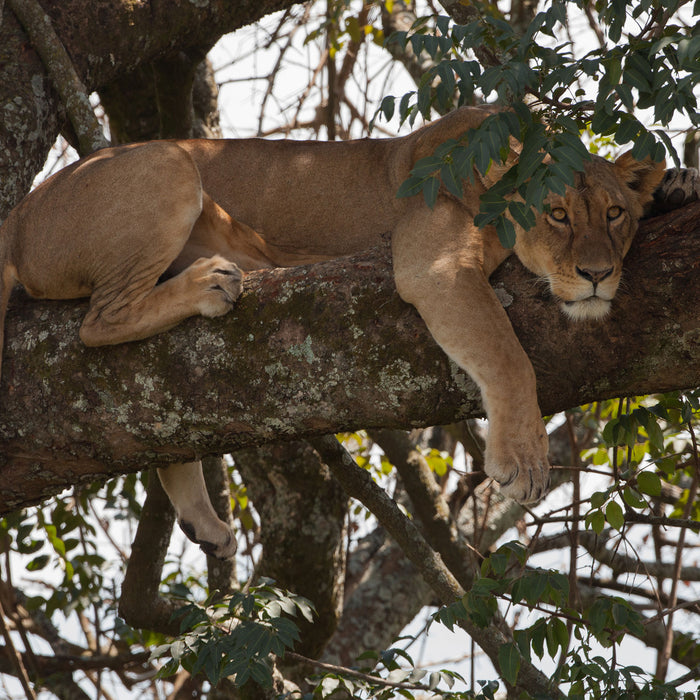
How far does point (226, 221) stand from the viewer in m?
3.59

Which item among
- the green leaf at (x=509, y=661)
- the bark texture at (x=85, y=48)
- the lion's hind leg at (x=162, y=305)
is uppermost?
the bark texture at (x=85, y=48)

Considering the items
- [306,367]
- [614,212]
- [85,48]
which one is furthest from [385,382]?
[85,48]

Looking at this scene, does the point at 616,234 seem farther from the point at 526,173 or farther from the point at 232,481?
the point at 232,481

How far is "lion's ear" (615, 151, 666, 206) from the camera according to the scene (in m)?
3.11

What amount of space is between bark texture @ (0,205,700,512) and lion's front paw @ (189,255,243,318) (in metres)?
0.04

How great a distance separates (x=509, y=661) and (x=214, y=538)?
1792 mm

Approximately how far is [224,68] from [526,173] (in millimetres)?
5459

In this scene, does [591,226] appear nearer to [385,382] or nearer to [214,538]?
[385,382]

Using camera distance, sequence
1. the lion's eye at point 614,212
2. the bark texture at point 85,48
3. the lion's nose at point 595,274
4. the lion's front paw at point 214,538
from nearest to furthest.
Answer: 1. the lion's nose at point 595,274
2. the lion's eye at point 614,212
3. the lion's front paw at point 214,538
4. the bark texture at point 85,48

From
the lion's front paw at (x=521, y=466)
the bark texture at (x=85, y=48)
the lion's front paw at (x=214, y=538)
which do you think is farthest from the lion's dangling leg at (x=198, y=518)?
the lion's front paw at (x=521, y=466)

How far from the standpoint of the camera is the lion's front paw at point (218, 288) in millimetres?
2941

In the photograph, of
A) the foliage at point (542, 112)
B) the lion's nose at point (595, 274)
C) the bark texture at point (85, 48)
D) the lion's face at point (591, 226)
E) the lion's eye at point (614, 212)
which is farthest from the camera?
the bark texture at point (85, 48)

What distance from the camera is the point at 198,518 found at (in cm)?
407

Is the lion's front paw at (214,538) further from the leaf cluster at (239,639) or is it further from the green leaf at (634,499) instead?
the green leaf at (634,499)
